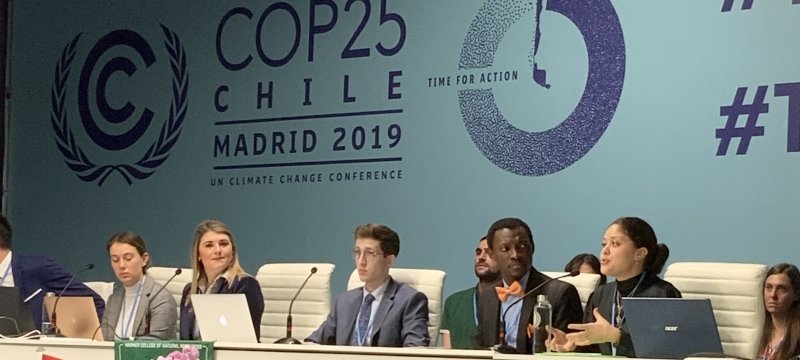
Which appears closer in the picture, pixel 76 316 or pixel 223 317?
pixel 223 317

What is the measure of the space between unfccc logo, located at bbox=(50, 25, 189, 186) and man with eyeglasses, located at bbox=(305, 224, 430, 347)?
315cm

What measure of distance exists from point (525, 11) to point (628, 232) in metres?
2.19

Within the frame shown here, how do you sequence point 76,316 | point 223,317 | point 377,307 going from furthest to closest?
point 76,316, point 377,307, point 223,317

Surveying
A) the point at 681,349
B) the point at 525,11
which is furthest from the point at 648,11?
the point at 681,349

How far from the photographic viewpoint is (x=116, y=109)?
897 cm

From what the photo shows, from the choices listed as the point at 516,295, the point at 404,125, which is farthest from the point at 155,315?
the point at 404,125

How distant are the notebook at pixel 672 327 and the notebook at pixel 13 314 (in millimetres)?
2652

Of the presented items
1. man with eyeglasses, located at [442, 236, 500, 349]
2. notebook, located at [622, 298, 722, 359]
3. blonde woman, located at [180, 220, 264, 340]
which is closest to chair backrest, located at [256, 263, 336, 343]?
blonde woman, located at [180, 220, 264, 340]

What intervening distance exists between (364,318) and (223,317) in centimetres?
87

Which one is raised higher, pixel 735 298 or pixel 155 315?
pixel 735 298

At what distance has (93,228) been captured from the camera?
354 inches

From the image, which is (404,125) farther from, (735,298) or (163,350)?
(163,350)

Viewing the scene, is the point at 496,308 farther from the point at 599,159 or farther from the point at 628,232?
the point at 599,159

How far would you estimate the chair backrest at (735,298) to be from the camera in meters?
5.02
